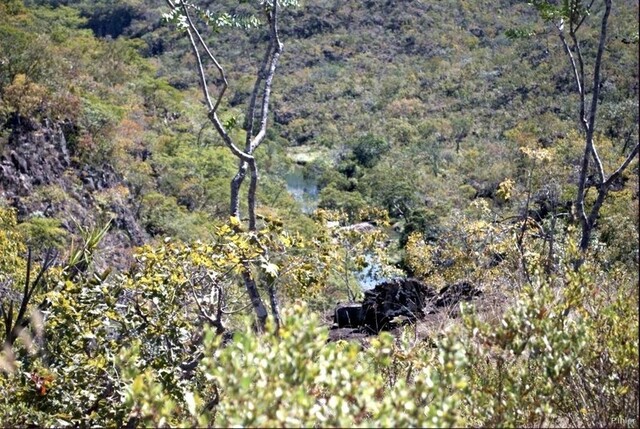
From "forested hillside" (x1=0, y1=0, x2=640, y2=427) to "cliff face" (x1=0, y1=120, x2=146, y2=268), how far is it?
106 millimetres

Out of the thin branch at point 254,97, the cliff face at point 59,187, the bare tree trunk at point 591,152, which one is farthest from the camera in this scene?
the cliff face at point 59,187

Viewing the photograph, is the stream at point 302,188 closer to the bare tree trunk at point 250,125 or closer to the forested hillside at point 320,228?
the forested hillside at point 320,228

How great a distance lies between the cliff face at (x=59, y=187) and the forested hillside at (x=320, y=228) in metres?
0.11

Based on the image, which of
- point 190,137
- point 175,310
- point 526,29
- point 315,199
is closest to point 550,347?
point 175,310

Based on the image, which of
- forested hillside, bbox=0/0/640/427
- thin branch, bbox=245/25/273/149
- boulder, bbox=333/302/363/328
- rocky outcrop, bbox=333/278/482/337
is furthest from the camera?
boulder, bbox=333/302/363/328

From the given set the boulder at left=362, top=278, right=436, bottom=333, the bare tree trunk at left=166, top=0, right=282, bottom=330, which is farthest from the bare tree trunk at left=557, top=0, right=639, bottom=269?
the boulder at left=362, top=278, right=436, bottom=333

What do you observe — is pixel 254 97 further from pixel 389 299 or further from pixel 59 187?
pixel 59 187

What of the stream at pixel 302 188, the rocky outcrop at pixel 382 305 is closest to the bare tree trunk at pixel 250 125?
the rocky outcrop at pixel 382 305

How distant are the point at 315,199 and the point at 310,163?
1250cm

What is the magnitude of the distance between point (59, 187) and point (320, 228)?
20655 mm

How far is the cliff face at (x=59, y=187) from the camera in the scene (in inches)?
950

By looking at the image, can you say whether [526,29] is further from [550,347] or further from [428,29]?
[428,29]

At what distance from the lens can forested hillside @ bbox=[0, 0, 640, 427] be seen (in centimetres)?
261

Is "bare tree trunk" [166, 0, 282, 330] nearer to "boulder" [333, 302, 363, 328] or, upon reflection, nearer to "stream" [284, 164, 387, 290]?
"boulder" [333, 302, 363, 328]
